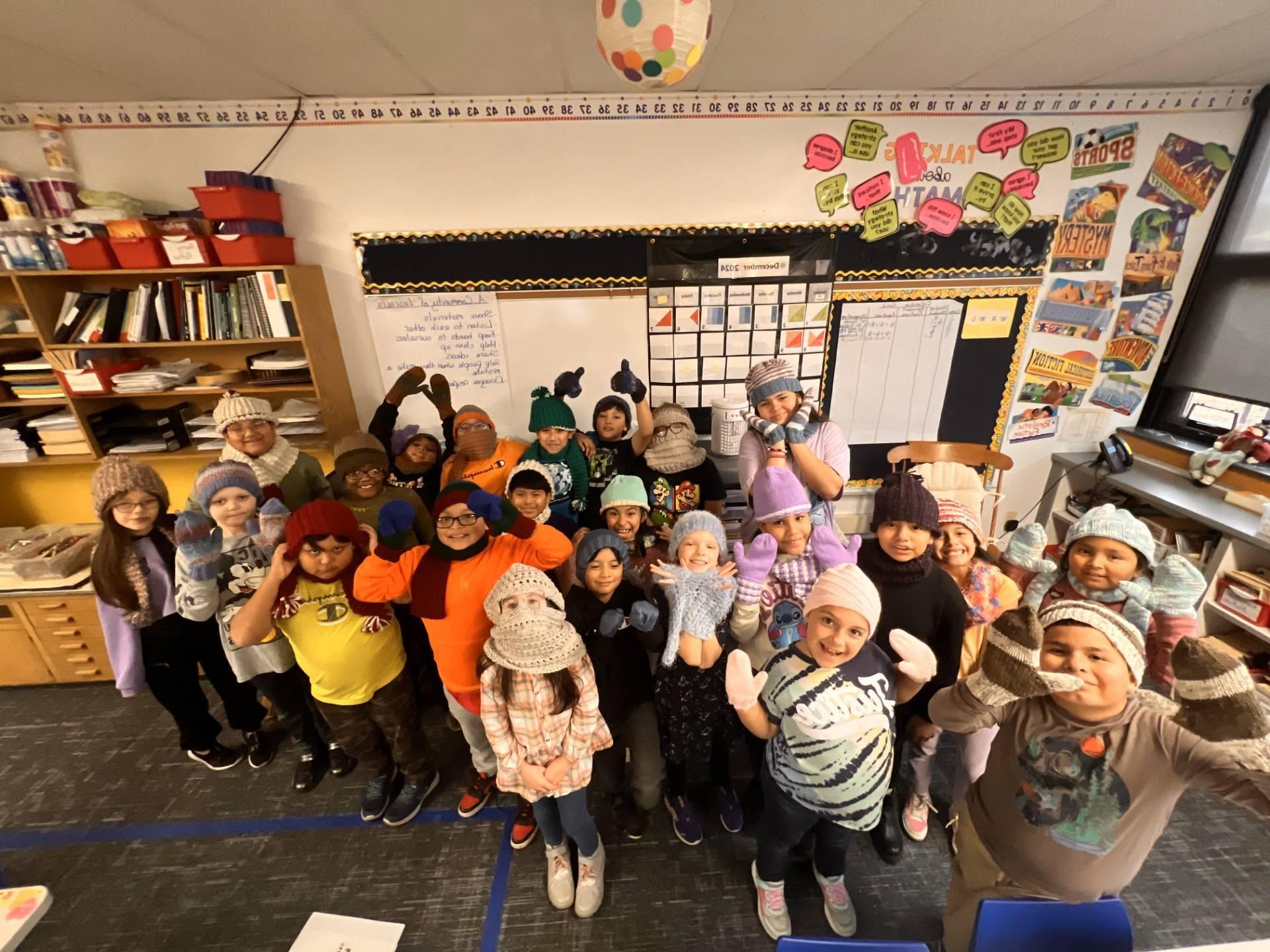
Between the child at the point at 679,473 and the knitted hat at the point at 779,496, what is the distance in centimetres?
68

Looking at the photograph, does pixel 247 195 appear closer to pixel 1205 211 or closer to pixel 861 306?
pixel 861 306

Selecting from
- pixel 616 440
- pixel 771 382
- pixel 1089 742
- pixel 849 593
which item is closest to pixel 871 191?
pixel 771 382

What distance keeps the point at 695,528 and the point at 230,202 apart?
255 centimetres

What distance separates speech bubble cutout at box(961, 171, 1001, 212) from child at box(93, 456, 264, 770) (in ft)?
12.9

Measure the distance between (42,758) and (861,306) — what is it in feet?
15.0

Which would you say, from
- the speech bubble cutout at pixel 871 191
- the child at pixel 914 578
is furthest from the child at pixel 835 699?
the speech bubble cutout at pixel 871 191

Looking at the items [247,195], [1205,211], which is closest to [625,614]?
[247,195]

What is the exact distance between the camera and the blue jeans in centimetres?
161

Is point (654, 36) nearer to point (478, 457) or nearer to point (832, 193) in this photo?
point (478, 457)

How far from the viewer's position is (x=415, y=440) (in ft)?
8.11

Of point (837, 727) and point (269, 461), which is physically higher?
point (269, 461)

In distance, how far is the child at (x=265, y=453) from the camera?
2.20m

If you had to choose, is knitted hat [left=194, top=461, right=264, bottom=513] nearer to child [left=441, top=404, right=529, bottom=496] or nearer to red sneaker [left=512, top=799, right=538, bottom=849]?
child [left=441, top=404, right=529, bottom=496]

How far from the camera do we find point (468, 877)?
180 cm
